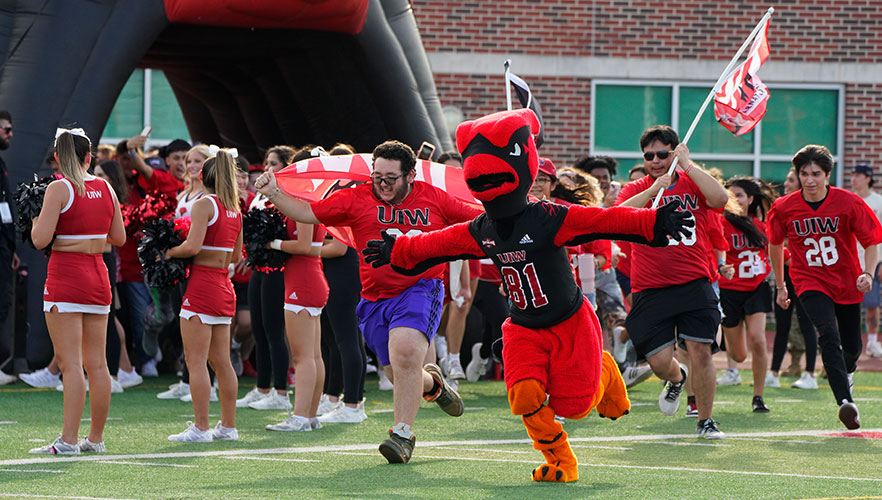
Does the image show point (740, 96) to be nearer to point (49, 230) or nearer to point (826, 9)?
point (49, 230)

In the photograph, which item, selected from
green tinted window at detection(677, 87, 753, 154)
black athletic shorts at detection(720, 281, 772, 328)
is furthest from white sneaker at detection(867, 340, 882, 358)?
black athletic shorts at detection(720, 281, 772, 328)

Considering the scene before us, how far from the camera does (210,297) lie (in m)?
7.56

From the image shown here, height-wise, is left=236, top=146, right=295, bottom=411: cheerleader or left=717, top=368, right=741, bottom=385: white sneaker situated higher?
left=236, top=146, right=295, bottom=411: cheerleader

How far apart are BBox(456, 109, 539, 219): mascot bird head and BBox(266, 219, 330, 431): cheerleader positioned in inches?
93.0

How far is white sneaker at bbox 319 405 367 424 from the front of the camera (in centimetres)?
865

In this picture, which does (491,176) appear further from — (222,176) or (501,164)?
(222,176)

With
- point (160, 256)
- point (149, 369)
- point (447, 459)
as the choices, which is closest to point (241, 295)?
point (149, 369)

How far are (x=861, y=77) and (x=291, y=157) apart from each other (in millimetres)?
12509

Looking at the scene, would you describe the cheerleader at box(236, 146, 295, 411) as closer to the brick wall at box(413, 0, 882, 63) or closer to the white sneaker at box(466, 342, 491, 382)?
the white sneaker at box(466, 342, 491, 382)

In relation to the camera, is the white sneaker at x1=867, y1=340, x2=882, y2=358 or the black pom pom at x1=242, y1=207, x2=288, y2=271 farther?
the white sneaker at x1=867, y1=340, x2=882, y2=358

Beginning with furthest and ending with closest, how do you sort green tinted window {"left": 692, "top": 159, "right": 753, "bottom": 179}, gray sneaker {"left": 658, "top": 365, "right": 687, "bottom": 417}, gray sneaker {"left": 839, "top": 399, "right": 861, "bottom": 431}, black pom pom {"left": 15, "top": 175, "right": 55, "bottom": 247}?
1. green tinted window {"left": 692, "top": 159, "right": 753, "bottom": 179}
2. gray sneaker {"left": 658, "top": 365, "right": 687, "bottom": 417}
3. gray sneaker {"left": 839, "top": 399, "right": 861, "bottom": 431}
4. black pom pom {"left": 15, "top": 175, "right": 55, "bottom": 247}

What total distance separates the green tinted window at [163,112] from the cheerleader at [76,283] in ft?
39.1

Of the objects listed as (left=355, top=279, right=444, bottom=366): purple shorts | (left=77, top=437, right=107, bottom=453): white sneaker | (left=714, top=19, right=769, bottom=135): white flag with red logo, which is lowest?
(left=77, top=437, right=107, bottom=453): white sneaker

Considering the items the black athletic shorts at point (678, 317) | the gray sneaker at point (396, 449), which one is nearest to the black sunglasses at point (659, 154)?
the black athletic shorts at point (678, 317)
